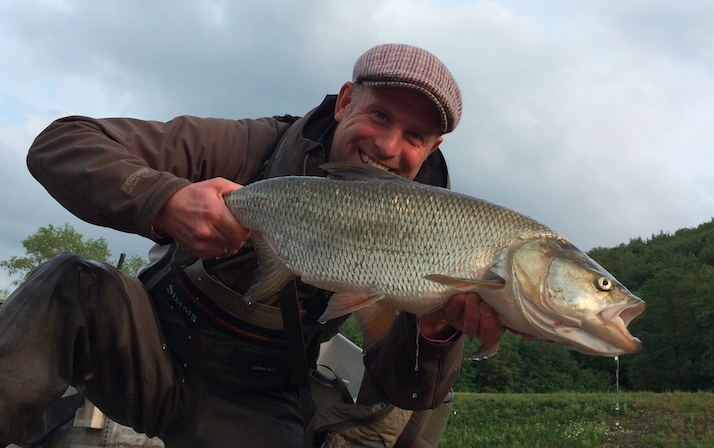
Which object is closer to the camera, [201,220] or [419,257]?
[419,257]

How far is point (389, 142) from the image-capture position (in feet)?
10.8

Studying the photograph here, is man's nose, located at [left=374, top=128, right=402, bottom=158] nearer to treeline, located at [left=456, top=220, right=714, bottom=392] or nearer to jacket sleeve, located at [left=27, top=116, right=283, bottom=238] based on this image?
jacket sleeve, located at [left=27, top=116, right=283, bottom=238]

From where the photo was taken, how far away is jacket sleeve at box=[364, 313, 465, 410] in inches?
117

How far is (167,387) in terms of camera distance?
312 centimetres

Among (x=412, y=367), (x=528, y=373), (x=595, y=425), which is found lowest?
(x=528, y=373)

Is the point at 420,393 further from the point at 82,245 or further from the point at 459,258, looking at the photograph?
the point at 82,245

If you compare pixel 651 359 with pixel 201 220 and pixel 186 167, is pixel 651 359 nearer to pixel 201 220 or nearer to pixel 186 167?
pixel 186 167

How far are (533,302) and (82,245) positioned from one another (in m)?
46.0

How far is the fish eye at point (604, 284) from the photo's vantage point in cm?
215

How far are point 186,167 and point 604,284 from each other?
240 cm

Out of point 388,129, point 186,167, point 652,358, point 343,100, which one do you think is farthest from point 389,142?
point 652,358

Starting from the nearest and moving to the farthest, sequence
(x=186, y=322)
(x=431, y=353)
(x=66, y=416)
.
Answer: (x=431, y=353), (x=186, y=322), (x=66, y=416)

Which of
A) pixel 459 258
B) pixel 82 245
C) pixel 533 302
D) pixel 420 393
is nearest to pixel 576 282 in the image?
pixel 533 302

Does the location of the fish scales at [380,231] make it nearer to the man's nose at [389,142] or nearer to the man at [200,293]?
the man at [200,293]
